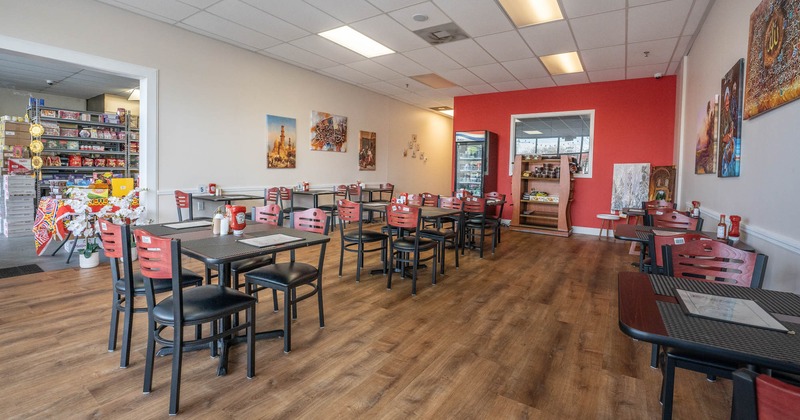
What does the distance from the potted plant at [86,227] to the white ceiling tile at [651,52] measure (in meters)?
7.36

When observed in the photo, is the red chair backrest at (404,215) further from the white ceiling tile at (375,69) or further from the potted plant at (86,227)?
the white ceiling tile at (375,69)

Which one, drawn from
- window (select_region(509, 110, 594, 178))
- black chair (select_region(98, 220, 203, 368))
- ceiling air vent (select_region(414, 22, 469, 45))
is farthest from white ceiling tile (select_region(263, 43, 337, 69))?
black chair (select_region(98, 220, 203, 368))

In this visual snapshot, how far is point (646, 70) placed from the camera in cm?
670

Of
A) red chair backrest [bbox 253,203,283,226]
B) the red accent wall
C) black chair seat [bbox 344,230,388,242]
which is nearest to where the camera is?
red chair backrest [bbox 253,203,283,226]

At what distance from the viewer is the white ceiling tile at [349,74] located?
7299 mm

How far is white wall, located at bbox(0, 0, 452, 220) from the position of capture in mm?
4488

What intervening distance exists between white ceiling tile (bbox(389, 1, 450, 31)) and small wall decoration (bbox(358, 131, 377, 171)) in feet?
12.9

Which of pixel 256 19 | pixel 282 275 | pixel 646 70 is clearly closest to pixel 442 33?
pixel 256 19

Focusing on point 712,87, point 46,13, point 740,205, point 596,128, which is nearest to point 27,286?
point 46,13

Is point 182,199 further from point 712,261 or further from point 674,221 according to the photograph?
point 674,221

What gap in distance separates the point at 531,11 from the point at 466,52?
58.8 inches

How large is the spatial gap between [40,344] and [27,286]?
1.69 meters

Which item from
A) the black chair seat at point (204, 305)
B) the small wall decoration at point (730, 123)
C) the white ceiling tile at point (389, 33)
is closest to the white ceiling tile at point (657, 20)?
the small wall decoration at point (730, 123)

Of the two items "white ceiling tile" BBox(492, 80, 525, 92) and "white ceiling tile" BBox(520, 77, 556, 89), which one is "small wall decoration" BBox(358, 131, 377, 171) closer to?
"white ceiling tile" BBox(492, 80, 525, 92)
